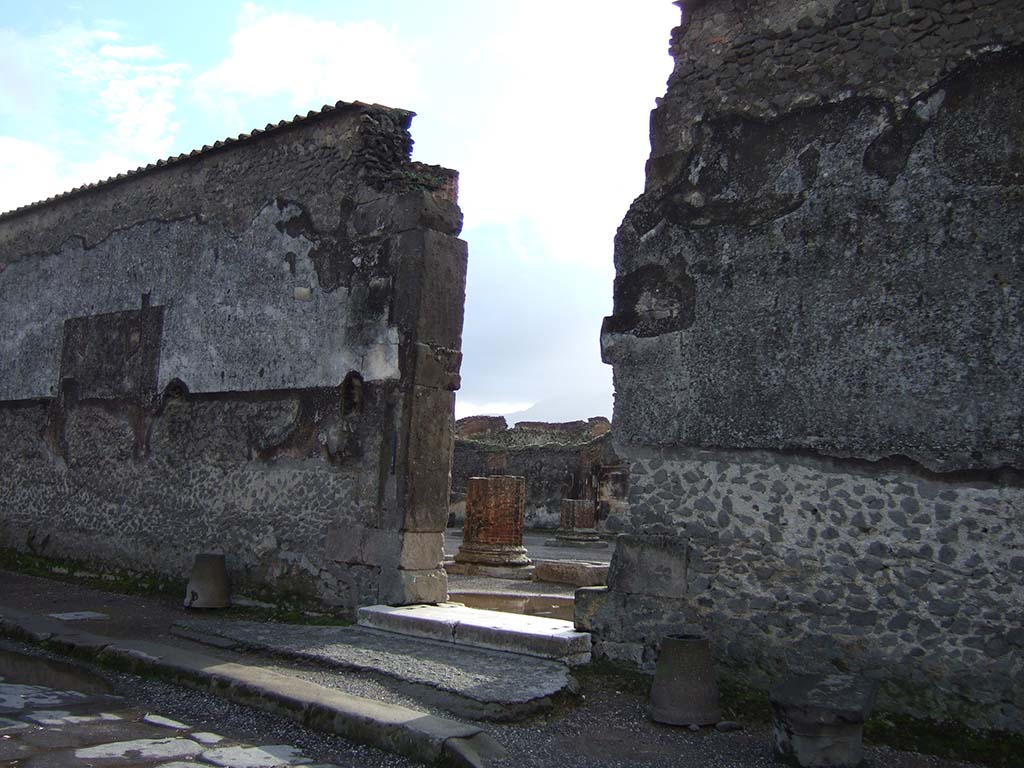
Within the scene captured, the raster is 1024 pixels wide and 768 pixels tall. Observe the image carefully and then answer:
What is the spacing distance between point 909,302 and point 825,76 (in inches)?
53.9

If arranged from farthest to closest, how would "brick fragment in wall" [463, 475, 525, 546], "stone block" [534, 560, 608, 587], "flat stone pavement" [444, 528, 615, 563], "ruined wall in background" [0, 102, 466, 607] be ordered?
1. "flat stone pavement" [444, 528, 615, 563]
2. "brick fragment in wall" [463, 475, 525, 546]
3. "stone block" [534, 560, 608, 587]
4. "ruined wall in background" [0, 102, 466, 607]

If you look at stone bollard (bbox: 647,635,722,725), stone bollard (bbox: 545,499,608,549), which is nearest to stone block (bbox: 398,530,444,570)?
stone bollard (bbox: 647,635,722,725)

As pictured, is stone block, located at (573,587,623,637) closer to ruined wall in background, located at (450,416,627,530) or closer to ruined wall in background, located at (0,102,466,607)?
ruined wall in background, located at (0,102,466,607)

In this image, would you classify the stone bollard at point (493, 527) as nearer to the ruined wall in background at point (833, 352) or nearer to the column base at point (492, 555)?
the column base at point (492, 555)

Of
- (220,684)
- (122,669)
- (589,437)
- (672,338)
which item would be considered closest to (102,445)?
(122,669)

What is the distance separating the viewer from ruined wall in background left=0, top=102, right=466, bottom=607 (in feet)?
23.2

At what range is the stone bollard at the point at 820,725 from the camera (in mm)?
4008

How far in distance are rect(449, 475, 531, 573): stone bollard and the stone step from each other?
15.1ft

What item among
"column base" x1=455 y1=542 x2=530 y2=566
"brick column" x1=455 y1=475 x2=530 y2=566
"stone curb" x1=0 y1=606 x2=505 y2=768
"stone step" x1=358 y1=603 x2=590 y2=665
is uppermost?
"brick column" x1=455 y1=475 x2=530 y2=566

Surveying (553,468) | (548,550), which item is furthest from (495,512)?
(553,468)

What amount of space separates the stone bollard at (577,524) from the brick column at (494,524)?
4344 millimetres

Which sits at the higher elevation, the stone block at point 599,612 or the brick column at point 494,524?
the brick column at point 494,524

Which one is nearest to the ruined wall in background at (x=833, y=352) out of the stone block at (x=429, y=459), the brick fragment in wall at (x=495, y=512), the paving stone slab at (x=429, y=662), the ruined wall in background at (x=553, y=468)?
the paving stone slab at (x=429, y=662)

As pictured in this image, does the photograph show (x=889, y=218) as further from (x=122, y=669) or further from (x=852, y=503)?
(x=122, y=669)
